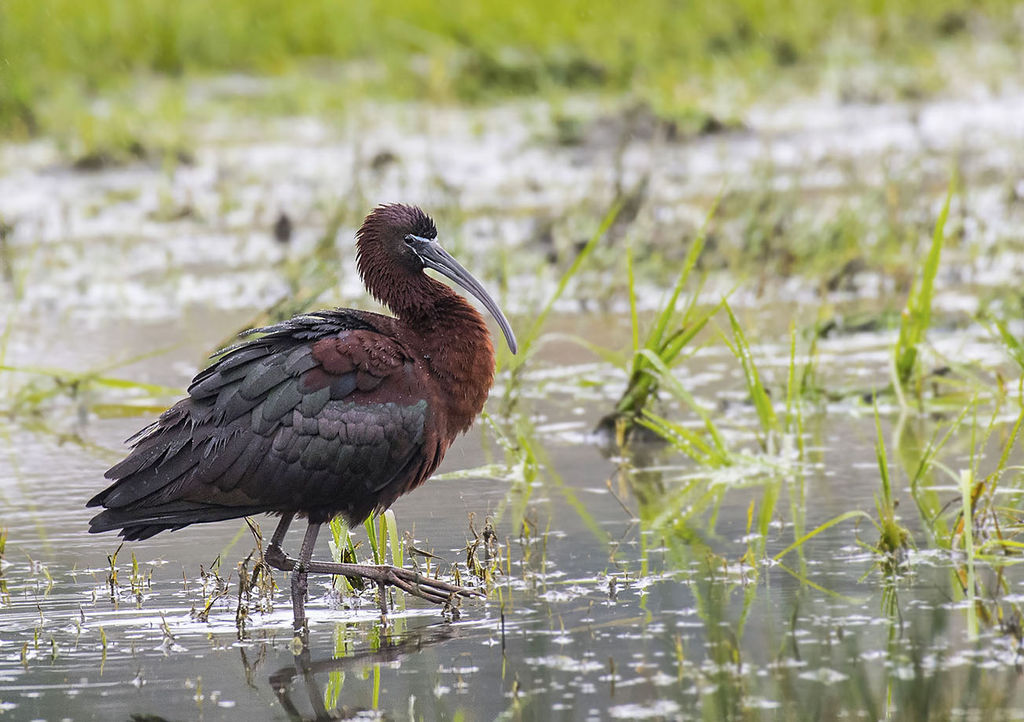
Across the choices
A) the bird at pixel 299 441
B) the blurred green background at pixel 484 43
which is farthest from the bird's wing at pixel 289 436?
the blurred green background at pixel 484 43

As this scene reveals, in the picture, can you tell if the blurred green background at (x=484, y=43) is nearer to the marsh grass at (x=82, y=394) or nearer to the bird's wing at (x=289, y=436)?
the marsh grass at (x=82, y=394)

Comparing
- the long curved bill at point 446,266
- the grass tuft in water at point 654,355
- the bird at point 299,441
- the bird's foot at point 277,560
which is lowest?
the bird's foot at point 277,560

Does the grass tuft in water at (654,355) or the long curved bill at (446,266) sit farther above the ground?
the long curved bill at (446,266)

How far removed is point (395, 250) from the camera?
19.8 ft

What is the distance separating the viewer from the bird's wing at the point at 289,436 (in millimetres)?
5340

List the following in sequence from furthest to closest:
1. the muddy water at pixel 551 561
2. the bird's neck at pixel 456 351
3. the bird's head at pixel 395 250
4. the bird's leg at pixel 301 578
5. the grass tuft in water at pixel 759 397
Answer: the grass tuft in water at pixel 759 397, the bird's head at pixel 395 250, the bird's neck at pixel 456 351, the bird's leg at pixel 301 578, the muddy water at pixel 551 561

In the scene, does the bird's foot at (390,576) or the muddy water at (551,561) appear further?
the bird's foot at (390,576)

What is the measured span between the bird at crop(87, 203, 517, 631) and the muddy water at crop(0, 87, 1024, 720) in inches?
9.6

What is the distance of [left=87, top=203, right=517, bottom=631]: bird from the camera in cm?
534

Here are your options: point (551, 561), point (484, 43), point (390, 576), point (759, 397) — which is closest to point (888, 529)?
point (551, 561)

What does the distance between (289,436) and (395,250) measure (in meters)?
0.97

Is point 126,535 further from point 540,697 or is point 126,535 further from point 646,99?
point 646,99

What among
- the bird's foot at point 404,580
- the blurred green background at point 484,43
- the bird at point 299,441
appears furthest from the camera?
the blurred green background at point 484,43

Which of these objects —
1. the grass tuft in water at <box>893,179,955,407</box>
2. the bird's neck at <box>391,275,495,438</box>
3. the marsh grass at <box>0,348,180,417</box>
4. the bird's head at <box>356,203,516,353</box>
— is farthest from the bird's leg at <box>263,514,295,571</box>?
the grass tuft in water at <box>893,179,955,407</box>
